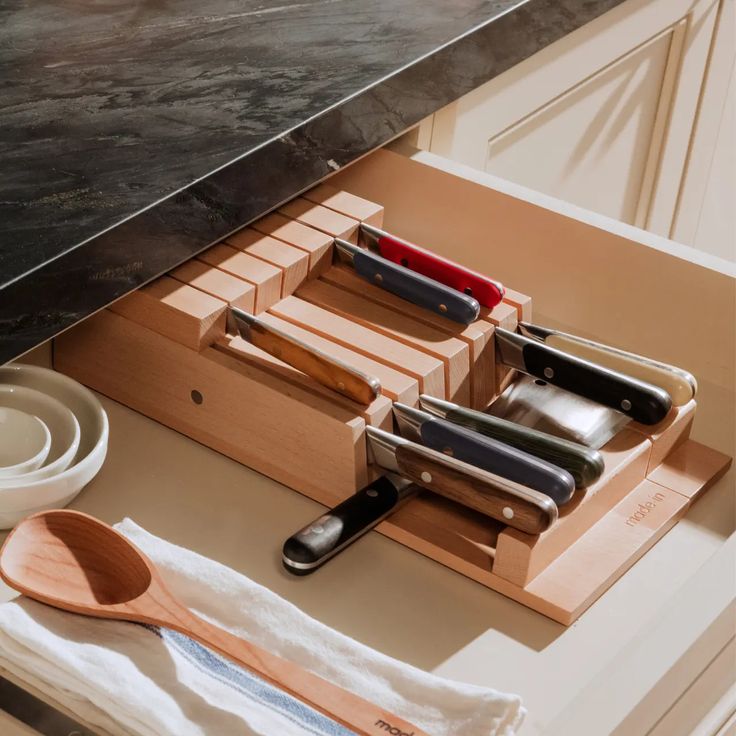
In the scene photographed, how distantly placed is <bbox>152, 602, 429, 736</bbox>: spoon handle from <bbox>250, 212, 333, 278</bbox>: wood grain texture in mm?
314

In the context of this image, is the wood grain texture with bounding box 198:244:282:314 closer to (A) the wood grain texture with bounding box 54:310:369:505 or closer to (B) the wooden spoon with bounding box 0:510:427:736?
(A) the wood grain texture with bounding box 54:310:369:505

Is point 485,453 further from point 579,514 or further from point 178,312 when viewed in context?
point 178,312

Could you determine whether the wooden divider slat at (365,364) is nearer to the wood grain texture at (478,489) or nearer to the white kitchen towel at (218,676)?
the wood grain texture at (478,489)

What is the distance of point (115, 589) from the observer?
0.59 metres

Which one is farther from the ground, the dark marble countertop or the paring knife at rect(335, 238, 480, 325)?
the dark marble countertop

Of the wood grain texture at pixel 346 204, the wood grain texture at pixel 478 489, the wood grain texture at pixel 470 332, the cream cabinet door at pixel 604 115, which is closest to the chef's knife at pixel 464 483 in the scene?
the wood grain texture at pixel 478 489

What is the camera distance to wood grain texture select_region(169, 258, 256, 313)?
727mm

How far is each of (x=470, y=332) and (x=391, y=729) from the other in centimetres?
32

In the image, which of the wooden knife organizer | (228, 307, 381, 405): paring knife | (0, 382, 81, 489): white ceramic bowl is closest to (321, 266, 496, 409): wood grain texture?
the wooden knife organizer

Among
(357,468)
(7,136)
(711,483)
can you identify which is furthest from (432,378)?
(7,136)

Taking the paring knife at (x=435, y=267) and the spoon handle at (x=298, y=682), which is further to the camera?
the paring knife at (x=435, y=267)

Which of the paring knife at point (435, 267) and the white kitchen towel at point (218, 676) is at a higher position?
the paring knife at point (435, 267)

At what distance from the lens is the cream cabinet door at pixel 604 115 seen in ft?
3.61

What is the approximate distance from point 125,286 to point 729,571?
0.37 meters
